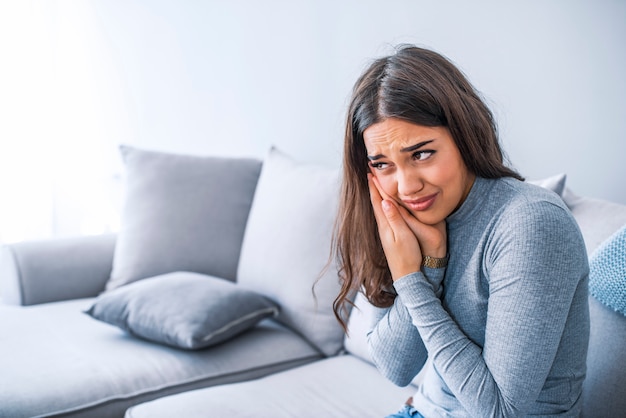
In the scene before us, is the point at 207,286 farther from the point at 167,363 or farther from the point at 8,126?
the point at 8,126

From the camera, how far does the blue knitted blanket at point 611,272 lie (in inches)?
48.4

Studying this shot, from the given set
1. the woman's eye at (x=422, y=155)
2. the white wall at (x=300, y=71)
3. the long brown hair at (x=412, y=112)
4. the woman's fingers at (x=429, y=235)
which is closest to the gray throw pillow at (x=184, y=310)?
the white wall at (x=300, y=71)

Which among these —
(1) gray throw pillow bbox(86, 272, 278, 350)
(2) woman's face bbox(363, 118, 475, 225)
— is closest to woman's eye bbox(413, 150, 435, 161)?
(2) woman's face bbox(363, 118, 475, 225)

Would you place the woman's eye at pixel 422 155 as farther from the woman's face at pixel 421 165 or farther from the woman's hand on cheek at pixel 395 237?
the woman's hand on cheek at pixel 395 237

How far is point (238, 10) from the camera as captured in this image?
292cm

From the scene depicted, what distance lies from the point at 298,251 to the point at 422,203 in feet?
2.89

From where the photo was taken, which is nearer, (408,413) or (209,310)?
(408,413)

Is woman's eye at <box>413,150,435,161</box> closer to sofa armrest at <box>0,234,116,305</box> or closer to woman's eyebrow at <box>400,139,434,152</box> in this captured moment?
woman's eyebrow at <box>400,139,434,152</box>

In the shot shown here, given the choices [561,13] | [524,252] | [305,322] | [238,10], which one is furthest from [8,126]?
[524,252]

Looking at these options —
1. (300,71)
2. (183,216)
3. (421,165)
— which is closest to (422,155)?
(421,165)

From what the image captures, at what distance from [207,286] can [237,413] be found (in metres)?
0.57

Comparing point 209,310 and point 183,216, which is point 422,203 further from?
point 183,216

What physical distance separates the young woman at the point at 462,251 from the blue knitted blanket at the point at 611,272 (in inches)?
6.2

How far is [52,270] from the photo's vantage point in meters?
2.38
